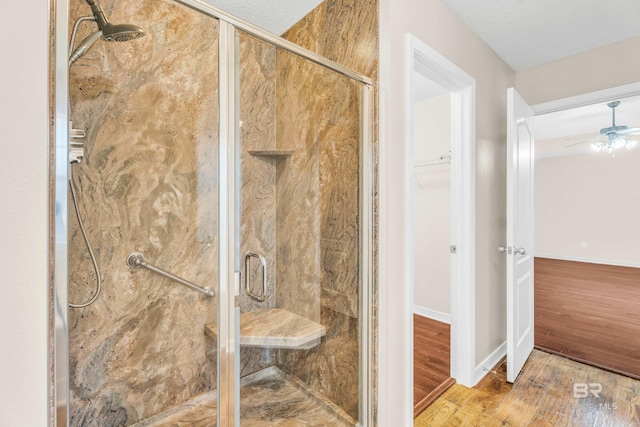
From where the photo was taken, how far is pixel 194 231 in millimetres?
1626

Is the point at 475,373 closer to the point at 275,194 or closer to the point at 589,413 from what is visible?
the point at 589,413

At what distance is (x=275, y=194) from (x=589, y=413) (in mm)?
2313

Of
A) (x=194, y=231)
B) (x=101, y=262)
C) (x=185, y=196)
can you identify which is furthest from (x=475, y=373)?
(x=101, y=262)

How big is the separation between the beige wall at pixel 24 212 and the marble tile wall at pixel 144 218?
0.69 meters

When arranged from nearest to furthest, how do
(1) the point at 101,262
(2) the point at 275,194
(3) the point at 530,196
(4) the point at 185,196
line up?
(1) the point at 101,262, (4) the point at 185,196, (2) the point at 275,194, (3) the point at 530,196

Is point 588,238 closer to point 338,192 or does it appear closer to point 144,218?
point 338,192

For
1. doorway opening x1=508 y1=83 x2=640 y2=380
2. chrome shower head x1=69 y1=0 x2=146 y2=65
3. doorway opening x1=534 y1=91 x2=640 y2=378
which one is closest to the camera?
chrome shower head x1=69 y1=0 x2=146 y2=65

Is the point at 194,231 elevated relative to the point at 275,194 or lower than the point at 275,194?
lower

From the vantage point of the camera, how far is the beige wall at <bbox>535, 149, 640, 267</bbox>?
5969mm

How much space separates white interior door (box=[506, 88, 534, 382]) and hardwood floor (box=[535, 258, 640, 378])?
1.66 ft

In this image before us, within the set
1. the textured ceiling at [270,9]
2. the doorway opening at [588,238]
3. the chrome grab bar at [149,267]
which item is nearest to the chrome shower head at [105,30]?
the textured ceiling at [270,9]

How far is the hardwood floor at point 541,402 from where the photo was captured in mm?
1790

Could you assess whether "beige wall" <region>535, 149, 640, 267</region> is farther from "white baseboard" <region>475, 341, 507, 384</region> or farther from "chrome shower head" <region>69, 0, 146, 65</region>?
"chrome shower head" <region>69, 0, 146, 65</region>

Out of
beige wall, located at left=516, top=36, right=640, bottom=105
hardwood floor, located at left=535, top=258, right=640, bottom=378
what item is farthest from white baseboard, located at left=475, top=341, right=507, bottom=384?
beige wall, located at left=516, top=36, right=640, bottom=105
